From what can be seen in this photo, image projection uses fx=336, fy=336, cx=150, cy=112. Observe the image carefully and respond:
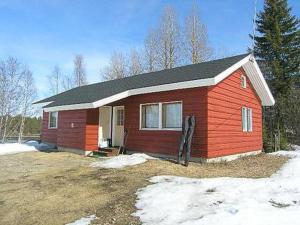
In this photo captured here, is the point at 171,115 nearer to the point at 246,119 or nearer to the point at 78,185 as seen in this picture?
the point at 246,119

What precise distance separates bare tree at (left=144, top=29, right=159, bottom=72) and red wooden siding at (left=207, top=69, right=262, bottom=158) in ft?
63.5

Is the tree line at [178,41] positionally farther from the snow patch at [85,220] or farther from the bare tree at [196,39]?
the snow patch at [85,220]

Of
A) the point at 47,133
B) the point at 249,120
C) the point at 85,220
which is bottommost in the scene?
the point at 85,220

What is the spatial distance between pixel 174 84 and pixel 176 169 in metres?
3.56

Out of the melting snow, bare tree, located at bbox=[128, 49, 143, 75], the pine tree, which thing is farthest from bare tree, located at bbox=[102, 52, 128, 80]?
the melting snow

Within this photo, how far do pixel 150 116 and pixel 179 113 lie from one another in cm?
172

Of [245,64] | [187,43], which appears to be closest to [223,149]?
[245,64]

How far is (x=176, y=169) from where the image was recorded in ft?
36.4

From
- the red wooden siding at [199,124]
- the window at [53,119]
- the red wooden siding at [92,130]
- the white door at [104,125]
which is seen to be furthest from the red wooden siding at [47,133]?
the red wooden siding at [92,130]

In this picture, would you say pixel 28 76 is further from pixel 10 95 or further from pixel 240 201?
pixel 240 201

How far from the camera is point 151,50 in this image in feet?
118

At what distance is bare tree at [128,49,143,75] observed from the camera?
3900 centimetres

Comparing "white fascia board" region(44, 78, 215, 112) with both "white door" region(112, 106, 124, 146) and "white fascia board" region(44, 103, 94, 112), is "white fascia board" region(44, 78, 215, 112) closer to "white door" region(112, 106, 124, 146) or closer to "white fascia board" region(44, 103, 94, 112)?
"white fascia board" region(44, 103, 94, 112)

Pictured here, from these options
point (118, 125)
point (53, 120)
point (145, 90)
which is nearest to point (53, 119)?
point (53, 120)
